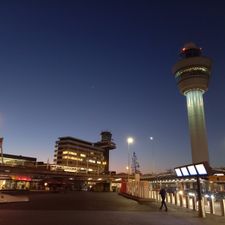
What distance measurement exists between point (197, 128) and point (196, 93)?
1555 centimetres

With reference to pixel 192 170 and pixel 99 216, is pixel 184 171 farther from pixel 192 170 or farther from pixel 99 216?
pixel 99 216

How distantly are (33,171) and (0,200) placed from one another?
59.4 meters

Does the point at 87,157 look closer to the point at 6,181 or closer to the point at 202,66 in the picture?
the point at 6,181

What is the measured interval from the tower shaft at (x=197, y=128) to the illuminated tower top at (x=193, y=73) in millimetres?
3330

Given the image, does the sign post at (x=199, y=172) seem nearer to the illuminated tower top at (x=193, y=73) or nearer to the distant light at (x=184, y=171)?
the distant light at (x=184, y=171)

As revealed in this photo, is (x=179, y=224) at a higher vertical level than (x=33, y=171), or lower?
lower

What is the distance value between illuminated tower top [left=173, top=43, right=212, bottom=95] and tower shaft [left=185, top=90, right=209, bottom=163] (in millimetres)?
3330

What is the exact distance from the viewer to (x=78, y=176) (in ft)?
389

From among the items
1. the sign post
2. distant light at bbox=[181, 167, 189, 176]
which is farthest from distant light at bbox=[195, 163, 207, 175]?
distant light at bbox=[181, 167, 189, 176]

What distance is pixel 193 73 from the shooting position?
12706 centimetres

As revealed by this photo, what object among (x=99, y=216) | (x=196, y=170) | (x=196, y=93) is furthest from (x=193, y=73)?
(x=99, y=216)

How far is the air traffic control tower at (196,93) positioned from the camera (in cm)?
12394

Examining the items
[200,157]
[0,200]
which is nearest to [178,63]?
[200,157]

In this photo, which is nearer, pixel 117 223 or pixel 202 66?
pixel 117 223
